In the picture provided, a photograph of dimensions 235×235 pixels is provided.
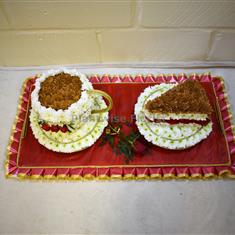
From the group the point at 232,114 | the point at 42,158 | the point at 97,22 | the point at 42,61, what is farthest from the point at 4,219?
the point at 232,114

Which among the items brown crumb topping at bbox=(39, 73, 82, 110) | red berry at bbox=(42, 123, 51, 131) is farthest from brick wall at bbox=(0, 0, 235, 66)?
red berry at bbox=(42, 123, 51, 131)

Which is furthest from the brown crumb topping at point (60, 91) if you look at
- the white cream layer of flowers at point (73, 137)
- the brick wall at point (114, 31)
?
the brick wall at point (114, 31)

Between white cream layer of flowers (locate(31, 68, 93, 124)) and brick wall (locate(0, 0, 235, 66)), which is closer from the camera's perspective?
white cream layer of flowers (locate(31, 68, 93, 124))

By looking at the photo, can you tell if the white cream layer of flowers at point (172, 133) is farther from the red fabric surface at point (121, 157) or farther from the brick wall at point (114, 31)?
the brick wall at point (114, 31)

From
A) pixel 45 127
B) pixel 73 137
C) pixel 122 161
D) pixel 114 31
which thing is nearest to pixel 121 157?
pixel 122 161

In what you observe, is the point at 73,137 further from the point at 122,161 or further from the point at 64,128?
the point at 122,161

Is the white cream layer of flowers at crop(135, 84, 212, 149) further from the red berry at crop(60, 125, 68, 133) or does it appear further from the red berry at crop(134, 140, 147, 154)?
the red berry at crop(60, 125, 68, 133)
